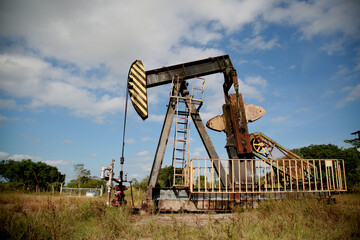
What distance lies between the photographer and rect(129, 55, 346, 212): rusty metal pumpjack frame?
7.54 metres

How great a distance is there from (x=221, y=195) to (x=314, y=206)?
269 centimetres

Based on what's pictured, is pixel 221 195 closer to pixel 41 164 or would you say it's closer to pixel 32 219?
pixel 32 219

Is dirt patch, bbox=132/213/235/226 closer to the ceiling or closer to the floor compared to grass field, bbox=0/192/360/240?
closer to the floor

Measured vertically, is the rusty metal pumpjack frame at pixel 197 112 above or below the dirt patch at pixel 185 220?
above

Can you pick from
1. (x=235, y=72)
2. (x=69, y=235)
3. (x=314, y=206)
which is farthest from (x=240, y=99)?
(x=69, y=235)

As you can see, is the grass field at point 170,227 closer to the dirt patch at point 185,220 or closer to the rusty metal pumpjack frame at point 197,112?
the dirt patch at point 185,220

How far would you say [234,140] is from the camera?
8211 mm

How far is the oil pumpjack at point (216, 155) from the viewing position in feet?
22.5

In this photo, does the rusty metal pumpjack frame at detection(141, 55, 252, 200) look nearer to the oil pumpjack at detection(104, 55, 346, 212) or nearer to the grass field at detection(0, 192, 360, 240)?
the oil pumpjack at detection(104, 55, 346, 212)

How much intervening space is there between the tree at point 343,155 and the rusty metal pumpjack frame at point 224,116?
16714 millimetres

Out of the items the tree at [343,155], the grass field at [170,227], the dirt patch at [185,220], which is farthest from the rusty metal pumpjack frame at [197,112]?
the tree at [343,155]

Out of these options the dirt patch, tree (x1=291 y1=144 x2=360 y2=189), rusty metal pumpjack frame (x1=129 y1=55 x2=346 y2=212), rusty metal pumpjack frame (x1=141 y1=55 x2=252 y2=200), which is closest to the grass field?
the dirt patch

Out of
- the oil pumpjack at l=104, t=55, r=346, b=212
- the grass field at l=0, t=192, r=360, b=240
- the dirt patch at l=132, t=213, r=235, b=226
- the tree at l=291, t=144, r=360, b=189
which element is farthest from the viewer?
the tree at l=291, t=144, r=360, b=189

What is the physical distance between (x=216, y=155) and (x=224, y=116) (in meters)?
1.68
